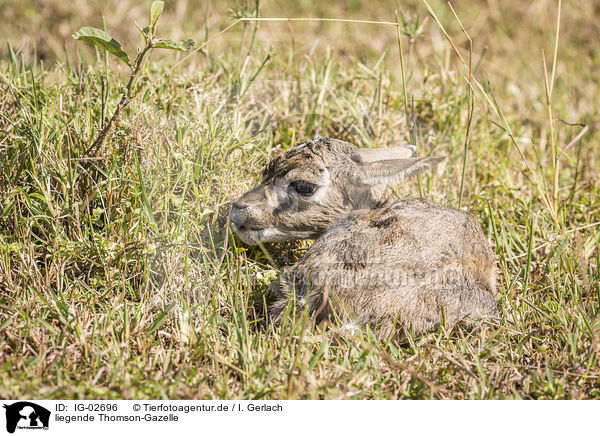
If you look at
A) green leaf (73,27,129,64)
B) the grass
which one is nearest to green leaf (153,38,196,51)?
green leaf (73,27,129,64)

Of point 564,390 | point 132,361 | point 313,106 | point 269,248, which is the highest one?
point 313,106

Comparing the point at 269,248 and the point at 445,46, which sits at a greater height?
the point at 445,46

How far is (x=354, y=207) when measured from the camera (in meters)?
4.36

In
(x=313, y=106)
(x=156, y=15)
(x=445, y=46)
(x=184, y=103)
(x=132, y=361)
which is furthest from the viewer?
(x=445, y=46)

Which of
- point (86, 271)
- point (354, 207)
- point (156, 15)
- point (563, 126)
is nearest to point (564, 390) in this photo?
point (354, 207)

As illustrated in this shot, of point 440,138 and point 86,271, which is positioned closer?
point 86,271

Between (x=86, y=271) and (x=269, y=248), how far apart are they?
4.24ft

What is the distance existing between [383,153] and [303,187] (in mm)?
692

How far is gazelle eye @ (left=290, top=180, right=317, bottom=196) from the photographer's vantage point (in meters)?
4.21

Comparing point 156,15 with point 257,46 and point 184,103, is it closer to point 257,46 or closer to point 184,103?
point 184,103
